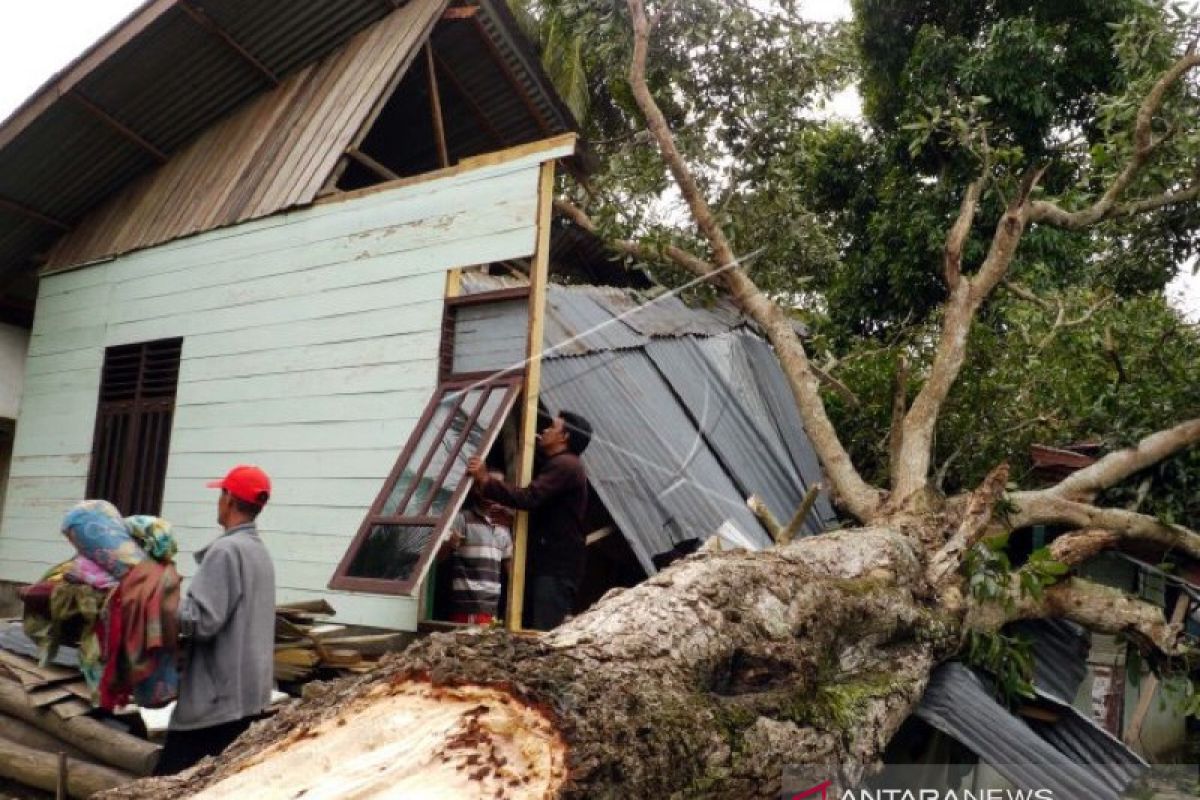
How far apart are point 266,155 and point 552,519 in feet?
14.0

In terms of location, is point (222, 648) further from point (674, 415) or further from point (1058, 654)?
point (1058, 654)

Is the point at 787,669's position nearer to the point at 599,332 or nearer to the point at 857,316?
the point at 599,332

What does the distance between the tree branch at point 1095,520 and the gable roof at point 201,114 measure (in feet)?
17.8

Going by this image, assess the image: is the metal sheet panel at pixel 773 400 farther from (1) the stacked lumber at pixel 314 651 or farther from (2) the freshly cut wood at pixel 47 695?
(2) the freshly cut wood at pixel 47 695

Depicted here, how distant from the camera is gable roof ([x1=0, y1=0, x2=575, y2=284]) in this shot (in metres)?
7.77

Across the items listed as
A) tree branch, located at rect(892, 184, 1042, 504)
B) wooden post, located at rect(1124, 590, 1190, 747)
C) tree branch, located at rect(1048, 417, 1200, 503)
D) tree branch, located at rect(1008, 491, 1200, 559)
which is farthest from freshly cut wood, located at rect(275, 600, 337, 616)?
wooden post, located at rect(1124, 590, 1190, 747)

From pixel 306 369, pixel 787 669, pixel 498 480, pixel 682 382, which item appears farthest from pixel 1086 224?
pixel 306 369

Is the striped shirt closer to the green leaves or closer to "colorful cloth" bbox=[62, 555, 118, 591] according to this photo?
"colorful cloth" bbox=[62, 555, 118, 591]

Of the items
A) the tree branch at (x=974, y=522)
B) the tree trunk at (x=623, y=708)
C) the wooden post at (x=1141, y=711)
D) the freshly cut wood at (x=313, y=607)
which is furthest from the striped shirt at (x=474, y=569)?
the wooden post at (x=1141, y=711)

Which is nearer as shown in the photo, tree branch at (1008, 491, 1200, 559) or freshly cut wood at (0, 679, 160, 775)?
A: freshly cut wood at (0, 679, 160, 775)

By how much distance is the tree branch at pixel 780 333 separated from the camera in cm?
691

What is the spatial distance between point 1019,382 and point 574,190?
17.2 feet

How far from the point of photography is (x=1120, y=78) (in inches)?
494

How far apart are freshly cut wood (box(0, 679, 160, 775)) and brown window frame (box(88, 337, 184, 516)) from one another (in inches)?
114
